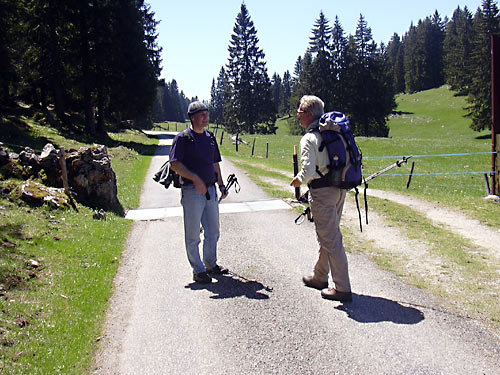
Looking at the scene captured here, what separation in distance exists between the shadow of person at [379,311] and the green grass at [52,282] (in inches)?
109

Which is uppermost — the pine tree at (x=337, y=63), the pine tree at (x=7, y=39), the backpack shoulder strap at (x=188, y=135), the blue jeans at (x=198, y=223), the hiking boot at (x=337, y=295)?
the pine tree at (x=337, y=63)

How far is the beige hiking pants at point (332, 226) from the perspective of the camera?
16.0ft

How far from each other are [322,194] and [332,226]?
1.26 feet

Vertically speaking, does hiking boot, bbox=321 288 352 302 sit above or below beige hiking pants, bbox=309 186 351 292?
below

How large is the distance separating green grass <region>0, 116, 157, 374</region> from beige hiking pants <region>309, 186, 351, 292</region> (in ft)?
8.85

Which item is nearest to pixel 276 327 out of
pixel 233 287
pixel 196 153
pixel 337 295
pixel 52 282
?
pixel 337 295

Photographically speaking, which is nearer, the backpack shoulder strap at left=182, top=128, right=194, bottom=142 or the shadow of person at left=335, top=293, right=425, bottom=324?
the shadow of person at left=335, top=293, right=425, bottom=324

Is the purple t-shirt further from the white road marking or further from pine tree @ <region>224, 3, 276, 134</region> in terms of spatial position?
pine tree @ <region>224, 3, 276, 134</region>

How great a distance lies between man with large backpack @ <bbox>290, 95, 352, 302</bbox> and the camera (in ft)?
15.6

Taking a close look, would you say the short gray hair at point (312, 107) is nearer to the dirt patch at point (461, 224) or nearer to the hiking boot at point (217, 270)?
the hiking boot at point (217, 270)

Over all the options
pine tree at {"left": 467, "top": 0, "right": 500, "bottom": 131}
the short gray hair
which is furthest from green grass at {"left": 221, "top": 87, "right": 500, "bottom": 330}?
pine tree at {"left": 467, "top": 0, "right": 500, "bottom": 131}

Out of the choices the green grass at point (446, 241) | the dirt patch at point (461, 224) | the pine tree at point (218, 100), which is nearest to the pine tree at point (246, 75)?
the green grass at point (446, 241)

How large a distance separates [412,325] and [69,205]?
821cm

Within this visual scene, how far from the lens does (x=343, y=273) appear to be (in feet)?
16.3
